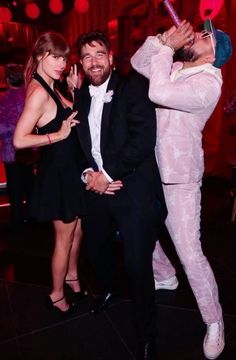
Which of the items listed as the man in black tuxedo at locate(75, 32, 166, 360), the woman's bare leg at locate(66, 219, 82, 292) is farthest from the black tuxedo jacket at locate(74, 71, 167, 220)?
the woman's bare leg at locate(66, 219, 82, 292)

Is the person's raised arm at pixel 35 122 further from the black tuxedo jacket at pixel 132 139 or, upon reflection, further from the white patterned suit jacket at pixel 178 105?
the white patterned suit jacket at pixel 178 105

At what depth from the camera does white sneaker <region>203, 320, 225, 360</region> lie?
1944 mm

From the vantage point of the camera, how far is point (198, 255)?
6.16 feet

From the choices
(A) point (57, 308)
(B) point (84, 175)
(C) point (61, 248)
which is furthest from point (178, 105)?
(A) point (57, 308)

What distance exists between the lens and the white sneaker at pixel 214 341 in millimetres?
1944

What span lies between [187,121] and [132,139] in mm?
340

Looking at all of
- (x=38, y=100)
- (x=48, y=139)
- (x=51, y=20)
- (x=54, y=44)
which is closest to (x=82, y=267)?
(x=48, y=139)

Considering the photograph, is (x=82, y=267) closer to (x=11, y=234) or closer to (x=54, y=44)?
(x=11, y=234)

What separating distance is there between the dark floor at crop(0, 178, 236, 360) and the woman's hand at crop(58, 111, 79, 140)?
4.13 ft

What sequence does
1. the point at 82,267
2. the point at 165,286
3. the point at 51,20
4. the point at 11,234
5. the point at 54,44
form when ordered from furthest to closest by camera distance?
1. the point at 51,20
2. the point at 11,234
3. the point at 82,267
4. the point at 165,286
5. the point at 54,44

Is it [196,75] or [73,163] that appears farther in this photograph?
[73,163]

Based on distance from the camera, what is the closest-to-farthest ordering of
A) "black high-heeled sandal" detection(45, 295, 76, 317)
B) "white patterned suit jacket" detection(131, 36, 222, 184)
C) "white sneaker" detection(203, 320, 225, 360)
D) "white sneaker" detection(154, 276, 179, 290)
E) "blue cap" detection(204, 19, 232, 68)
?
"white patterned suit jacket" detection(131, 36, 222, 184), "blue cap" detection(204, 19, 232, 68), "white sneaker" detection(203, 320, 225, 360), "black high-heeled sandal" detection(45, 295, 76, 317), "white sneaker" detection(154, 276, 179, 290)

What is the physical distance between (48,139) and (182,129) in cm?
76

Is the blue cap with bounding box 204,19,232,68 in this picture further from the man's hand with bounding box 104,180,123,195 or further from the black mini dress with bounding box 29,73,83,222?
the black mini dress with bounding box 29,73,83,222
